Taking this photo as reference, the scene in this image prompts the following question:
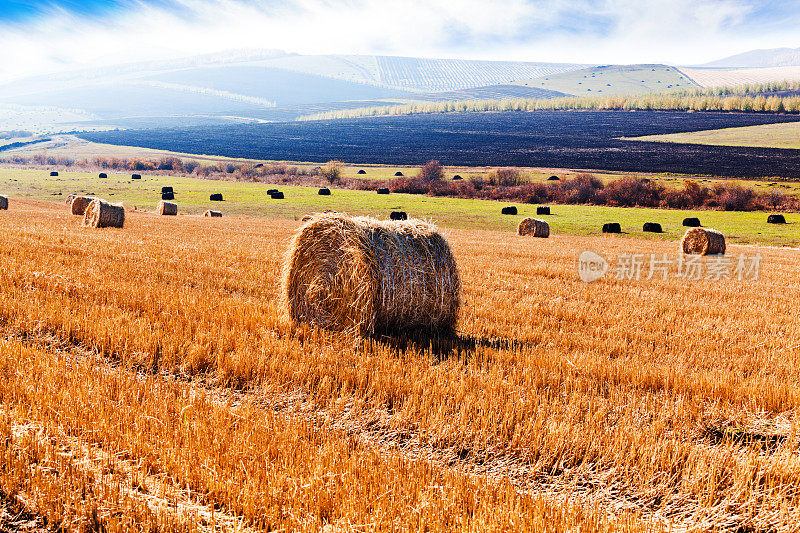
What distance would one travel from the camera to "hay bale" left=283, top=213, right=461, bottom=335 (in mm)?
8367

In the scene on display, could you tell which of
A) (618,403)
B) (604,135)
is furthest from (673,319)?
(604,135)

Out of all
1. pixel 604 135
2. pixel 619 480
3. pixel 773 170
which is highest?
pixel 604 135

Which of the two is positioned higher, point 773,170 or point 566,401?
point 773,170

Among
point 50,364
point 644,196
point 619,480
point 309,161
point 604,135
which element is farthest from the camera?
point 604,135

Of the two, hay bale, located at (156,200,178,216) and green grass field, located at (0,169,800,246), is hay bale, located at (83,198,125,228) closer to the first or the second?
green grass field, located at (0,169,800,246)

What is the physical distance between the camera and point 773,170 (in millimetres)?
73438

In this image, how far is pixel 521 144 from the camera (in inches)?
4847

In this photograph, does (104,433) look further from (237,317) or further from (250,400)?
(237,317)

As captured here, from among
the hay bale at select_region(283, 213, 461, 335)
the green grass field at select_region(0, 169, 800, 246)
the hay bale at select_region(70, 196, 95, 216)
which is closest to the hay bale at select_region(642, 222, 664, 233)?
the green grass field at select_region(0, 169, 800, 246)

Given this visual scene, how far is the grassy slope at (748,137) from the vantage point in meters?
101

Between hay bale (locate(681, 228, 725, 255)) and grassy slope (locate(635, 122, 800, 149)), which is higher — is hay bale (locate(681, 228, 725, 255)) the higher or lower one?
the lower one

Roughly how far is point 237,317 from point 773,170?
81.5m

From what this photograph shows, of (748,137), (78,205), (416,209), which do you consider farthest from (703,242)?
(748,137)

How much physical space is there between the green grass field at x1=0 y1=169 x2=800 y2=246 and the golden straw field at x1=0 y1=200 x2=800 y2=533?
22825 millimetres
